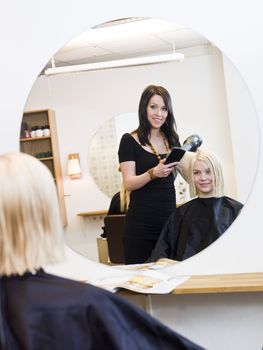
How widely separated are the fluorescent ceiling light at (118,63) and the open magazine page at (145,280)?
0.81 m

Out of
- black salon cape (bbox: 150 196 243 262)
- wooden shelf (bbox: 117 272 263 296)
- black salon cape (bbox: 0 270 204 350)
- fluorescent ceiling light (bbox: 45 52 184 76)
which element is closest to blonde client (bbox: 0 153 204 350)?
black salon cape (bbox: 0 270 204 350)

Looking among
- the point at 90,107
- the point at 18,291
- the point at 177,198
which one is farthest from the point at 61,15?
the point at 18,291

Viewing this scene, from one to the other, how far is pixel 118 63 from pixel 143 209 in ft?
1.99

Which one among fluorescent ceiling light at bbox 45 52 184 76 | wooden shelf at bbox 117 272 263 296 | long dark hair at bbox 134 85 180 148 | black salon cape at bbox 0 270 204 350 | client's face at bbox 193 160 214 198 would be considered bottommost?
wooden shelf at bbox 117 272 263 296

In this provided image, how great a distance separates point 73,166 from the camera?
2059 mm

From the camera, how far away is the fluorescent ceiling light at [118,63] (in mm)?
1959

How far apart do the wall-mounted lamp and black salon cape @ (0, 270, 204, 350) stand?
0.94 m

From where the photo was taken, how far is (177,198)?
1.97m

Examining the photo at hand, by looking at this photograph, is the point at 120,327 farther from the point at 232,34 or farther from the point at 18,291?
the point at 232,34

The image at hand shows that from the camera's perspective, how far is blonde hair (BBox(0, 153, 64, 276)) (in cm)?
110

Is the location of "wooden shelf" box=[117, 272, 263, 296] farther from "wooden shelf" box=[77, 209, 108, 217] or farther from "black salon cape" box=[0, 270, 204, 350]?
"black salon cape" box=[0, 270, 204, 350]

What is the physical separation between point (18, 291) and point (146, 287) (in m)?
0.80

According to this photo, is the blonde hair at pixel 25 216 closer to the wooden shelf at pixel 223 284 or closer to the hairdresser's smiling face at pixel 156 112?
the wooden shelf at pixel 223 284

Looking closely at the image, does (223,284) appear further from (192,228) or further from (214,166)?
(214,166)
